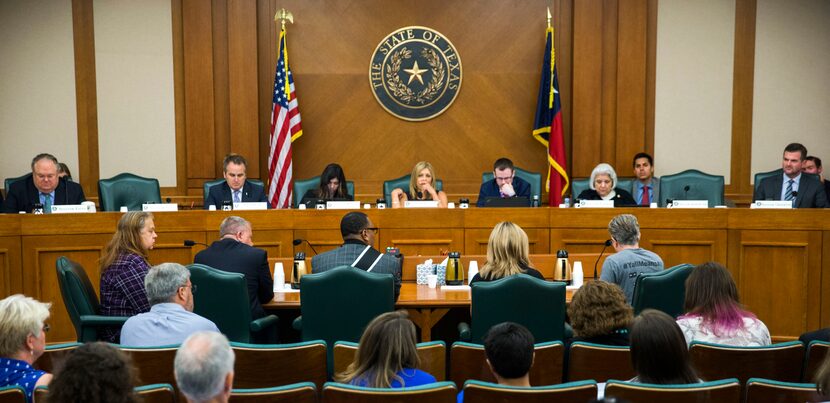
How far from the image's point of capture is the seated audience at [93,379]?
2254mm

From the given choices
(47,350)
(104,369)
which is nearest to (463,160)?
(47,350)

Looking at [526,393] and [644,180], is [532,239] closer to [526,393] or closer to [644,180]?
[644,180]

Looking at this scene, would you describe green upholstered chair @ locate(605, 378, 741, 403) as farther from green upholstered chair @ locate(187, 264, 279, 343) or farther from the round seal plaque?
the round seal plaque

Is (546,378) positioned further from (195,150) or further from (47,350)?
(195,150)

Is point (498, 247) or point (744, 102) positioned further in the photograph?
point (744, 102)

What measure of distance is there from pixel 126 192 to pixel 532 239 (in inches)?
139

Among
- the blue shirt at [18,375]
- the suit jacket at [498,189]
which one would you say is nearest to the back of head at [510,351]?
the blue shirt at [18,375]

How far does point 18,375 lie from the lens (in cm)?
287

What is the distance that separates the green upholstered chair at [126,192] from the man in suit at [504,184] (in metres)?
2.90

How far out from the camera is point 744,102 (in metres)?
8.84

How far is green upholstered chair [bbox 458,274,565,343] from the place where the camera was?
428cm

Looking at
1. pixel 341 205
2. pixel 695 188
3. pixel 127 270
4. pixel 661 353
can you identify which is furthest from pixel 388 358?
pixel 695 188

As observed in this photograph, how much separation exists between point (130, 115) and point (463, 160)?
359cm

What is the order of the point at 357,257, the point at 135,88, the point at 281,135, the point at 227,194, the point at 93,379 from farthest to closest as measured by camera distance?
the point at 135,88 < the point at 281,135 < the point at 227,194 < the point at 357,257 < the point at 93,379
